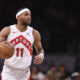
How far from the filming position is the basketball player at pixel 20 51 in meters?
7.20

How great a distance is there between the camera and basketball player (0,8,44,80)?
7199 millimetres

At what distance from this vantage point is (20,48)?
725 cm

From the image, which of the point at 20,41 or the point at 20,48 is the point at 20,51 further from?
the point at 20,41

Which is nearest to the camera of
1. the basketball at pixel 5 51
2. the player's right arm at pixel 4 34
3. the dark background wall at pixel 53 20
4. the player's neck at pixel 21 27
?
the basketball at pixel 5 51

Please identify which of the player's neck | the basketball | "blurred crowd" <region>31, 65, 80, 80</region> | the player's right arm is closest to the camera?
the basketball

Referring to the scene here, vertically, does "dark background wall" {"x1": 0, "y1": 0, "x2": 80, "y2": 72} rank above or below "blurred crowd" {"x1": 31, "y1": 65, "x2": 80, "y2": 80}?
above

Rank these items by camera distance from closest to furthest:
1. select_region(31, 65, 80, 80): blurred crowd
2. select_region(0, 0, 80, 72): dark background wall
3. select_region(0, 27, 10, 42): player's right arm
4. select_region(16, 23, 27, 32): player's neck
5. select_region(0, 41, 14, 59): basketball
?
select_region(0, 41, 14, 59): basketball
select_region(0, 27, 10, 42): player's right arm
select_region(16, 23, 27, 32): player's neck
select_region(31, 65, 80, 80): blurred crowd
select_region(0, 0, 80, 72): dark background wall

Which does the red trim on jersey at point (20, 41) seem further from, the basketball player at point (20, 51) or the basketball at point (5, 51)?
the basketball at point (5, 51)

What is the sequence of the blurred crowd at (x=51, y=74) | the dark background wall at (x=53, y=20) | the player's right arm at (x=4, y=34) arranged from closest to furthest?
1. the player's right arm at (x=4, y=34)
2. the blurred crowd at (x=51, y=74)
3. the dark background wall at (x=53, y=20)

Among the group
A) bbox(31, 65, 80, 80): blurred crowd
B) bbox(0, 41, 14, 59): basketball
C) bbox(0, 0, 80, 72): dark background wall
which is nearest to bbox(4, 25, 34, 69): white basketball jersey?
bbox(0, 41, 14, 59): basketball

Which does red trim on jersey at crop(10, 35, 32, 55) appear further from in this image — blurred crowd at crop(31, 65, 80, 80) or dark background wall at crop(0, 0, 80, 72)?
dark background wall at crop(0, 0, 80, 72)

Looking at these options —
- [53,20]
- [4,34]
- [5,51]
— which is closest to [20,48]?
[4,34]

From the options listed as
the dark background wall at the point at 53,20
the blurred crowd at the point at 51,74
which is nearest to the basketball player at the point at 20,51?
the blurred crowd at the point at 51,74

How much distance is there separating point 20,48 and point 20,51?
0.20 feet
